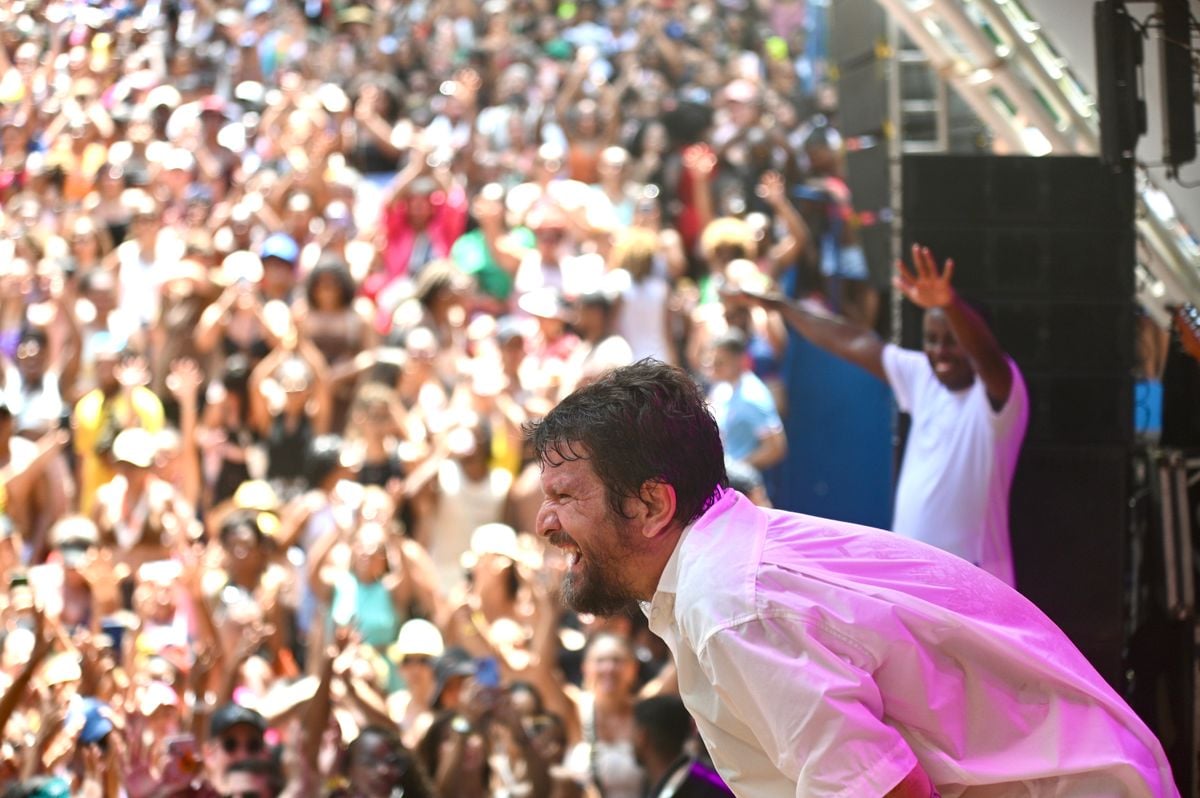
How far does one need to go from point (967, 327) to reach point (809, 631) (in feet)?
8.81

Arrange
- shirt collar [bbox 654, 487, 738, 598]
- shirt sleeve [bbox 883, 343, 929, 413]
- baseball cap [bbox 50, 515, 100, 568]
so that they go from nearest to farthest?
1. shirt collar [bbox 654, 487, 738, 598]
2. shirt sleeve [bbox 883, 343, 929, 413]
3. baseball cap [bbox 50, 515, 100, 568]

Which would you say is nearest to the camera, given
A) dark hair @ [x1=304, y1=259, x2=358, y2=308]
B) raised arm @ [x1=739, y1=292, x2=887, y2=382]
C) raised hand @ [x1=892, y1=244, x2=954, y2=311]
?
raised hand @ [x1=892, y1=244, x2=954, y2=311]

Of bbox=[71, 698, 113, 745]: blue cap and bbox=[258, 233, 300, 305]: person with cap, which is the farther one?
bbox=[258, 233, 300, 305]: person with cap

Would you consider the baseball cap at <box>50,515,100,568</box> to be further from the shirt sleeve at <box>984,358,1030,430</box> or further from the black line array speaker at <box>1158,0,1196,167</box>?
the black line array speaker at <box>1158,0,1196,167</box>

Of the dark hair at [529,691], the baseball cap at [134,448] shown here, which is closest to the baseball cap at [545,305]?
the baseball cap at [134,448]

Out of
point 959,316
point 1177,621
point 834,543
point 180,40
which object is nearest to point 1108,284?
point 959,316

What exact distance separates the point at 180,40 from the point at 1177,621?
7450 mm

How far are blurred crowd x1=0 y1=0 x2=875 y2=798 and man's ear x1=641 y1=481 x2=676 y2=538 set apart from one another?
2.43 m

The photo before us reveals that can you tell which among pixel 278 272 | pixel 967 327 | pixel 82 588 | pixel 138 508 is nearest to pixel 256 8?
pixel 278 272

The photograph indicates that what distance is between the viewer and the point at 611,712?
560 centimetres

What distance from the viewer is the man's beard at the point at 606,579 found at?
209cm

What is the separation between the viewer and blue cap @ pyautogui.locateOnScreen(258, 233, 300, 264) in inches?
321

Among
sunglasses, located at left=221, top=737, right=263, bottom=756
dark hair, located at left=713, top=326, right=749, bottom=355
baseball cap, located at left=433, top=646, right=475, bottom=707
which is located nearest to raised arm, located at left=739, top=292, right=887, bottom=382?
baseball cap, located at left=433, top=646, right=475, bottom=707

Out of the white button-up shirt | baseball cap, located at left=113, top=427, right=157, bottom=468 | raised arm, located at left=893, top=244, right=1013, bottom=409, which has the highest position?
the white button-up shirt
